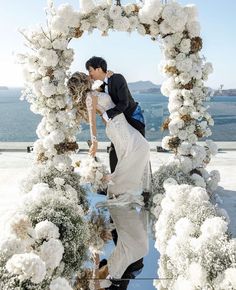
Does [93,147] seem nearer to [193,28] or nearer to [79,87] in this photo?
[79,87]

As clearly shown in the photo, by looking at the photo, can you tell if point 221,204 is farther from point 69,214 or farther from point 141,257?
point 69,214

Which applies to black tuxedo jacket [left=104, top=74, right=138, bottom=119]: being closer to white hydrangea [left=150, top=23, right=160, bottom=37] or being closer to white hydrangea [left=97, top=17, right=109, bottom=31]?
white hydrangea [left=97, top=17, right=109, bottom=31]

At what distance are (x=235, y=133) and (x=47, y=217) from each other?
96.6 metres

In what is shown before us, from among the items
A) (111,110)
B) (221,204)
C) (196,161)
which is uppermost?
(111,110)

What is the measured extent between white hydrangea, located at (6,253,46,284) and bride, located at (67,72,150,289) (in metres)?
3.62

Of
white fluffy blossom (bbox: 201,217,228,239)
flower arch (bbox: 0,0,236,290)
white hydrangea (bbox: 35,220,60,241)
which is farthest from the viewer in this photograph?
flower arch (bbox: 0,0,236,290)

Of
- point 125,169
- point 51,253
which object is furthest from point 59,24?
point 51,253

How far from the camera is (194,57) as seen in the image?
840cm

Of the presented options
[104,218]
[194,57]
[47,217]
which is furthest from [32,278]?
[194,57]

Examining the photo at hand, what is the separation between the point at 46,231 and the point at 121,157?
3477 millimetres

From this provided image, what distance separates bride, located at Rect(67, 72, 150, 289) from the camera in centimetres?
754

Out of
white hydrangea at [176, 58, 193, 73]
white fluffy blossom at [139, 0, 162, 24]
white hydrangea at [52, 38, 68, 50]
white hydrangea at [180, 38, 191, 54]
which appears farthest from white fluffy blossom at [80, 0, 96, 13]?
white hydrangea at [176, 58, 193, 73]

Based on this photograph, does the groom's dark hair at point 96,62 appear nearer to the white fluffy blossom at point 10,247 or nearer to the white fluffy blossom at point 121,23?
the white fluffy blossom at point 121,23

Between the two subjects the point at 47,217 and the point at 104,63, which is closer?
the point at 47,217
